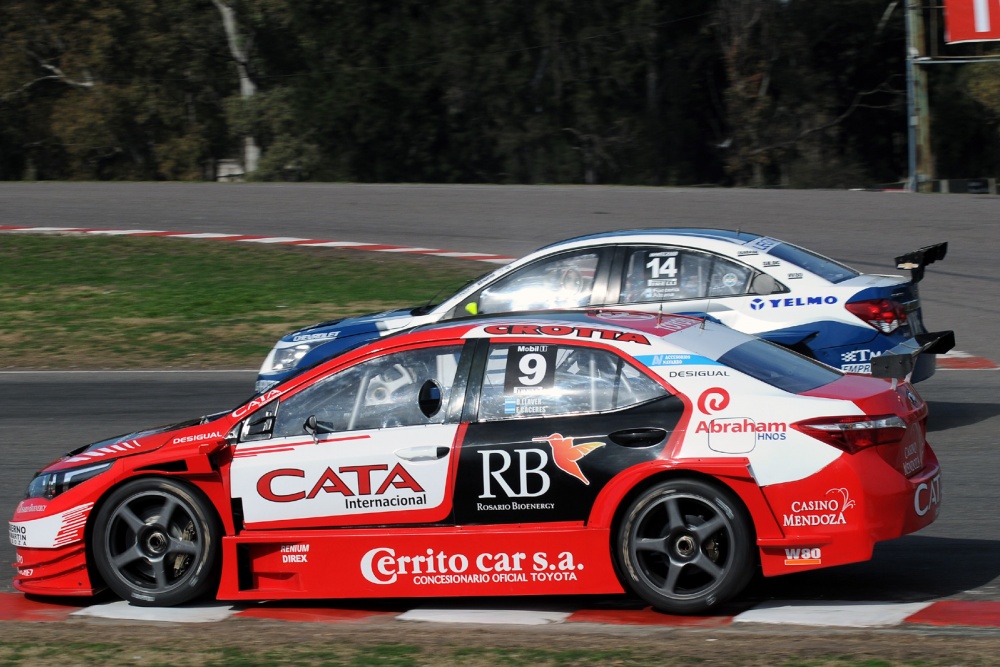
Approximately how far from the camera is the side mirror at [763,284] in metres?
9.12

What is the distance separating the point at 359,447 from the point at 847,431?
6.95ft

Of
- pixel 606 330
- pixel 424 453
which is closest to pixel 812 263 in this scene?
pixel 606 330

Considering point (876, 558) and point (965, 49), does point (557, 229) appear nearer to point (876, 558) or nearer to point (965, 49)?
point (876, 558)

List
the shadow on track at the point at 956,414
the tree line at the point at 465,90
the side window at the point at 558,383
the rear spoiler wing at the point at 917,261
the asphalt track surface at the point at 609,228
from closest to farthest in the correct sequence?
1. the side window at the point at 558,383
2. the asphalt track surface at the point at 609,228
3. the rear spoiler wing at the point at 917,261
4. the shadow on track at the point at 956,414
5. the tree line at the point at 465,90

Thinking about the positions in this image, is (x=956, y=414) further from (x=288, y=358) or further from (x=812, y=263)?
(x=288, y=358)

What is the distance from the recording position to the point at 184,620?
5906 mm

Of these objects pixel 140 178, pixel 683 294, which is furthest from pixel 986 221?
pixel 140 178

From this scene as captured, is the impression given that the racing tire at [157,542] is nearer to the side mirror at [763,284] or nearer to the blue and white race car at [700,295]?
the blue and white race car at [700,295]

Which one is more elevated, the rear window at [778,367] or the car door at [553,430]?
the rear window at [778,367]

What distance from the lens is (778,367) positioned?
19.9 ft

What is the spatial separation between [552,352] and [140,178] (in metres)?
43.9

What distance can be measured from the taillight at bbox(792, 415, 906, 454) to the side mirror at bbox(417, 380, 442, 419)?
1.57 m

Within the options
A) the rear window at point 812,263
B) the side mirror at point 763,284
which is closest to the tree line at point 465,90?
the rear window at point 812,263

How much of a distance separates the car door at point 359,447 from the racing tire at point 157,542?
0.24m
